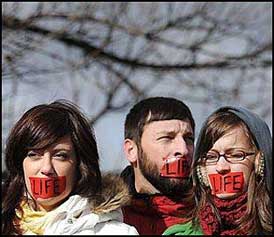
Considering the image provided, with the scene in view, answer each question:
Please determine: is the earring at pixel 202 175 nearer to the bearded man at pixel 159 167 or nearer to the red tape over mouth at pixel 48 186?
the bearded man at pixel 159 167

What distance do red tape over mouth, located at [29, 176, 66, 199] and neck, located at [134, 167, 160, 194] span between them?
53 cm

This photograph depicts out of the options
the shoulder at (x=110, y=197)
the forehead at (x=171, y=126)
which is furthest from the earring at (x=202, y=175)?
the forehead at (x=171, y=126)

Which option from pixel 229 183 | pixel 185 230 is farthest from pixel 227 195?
pixel 185 230

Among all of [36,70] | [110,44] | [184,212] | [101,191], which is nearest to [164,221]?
[184,212]

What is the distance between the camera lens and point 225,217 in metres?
3.59

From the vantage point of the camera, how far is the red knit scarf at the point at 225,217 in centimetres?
357

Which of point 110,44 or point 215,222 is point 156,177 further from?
point 110,44

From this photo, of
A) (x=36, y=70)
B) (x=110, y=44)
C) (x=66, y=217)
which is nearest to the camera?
(x=66, y=217)

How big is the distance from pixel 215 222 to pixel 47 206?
51cm

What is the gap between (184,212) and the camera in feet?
12.6

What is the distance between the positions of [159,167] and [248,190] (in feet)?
1.52

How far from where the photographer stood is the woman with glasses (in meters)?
3.57

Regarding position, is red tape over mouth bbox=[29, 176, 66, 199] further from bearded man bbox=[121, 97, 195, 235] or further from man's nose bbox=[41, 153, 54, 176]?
bearded man bbox=[121, 97, 195, 235]

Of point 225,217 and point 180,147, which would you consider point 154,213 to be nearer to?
point 180,147
